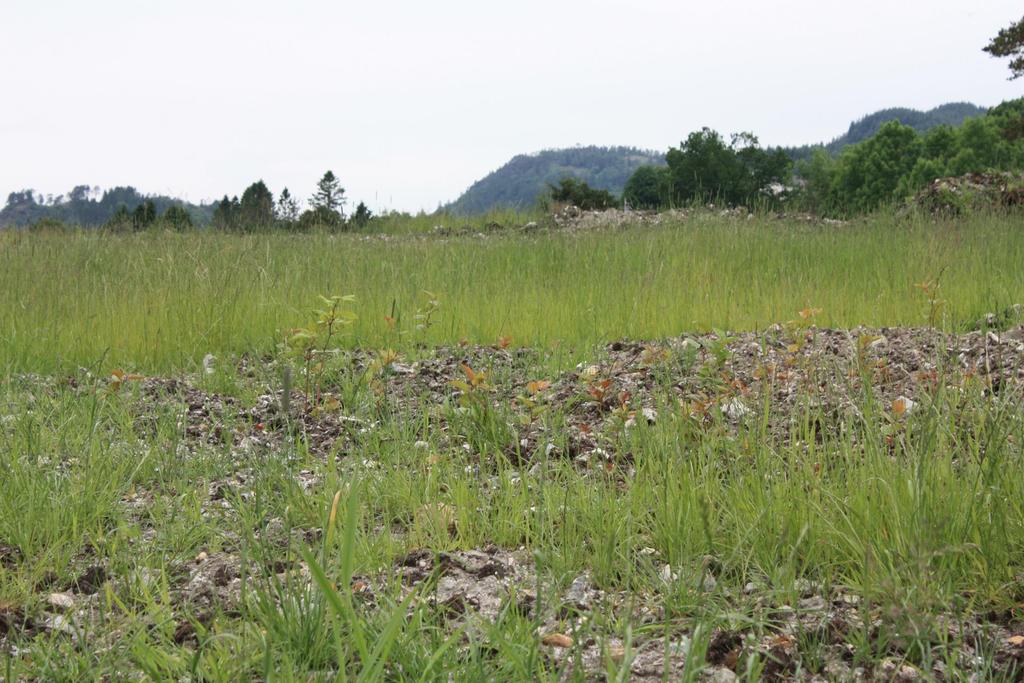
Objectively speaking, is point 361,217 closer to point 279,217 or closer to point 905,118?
point 279,217

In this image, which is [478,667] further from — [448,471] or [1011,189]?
[1011,189]

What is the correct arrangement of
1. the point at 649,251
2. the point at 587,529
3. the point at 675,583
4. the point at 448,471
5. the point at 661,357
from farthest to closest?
the point at 649,251, the point at 661,357, the point at 448,471, the point at 587,529, the point at 675,583

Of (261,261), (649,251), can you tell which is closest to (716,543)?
(649,251)

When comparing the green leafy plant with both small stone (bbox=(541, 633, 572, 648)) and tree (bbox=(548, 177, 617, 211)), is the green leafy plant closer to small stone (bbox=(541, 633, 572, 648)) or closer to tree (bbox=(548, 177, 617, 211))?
small stone (bbox=(541, 633, 572, 648))

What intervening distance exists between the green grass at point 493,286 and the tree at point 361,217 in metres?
3.95

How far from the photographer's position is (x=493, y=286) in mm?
7809

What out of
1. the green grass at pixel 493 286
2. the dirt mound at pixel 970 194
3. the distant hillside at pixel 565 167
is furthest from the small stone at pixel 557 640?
the distant hillside at pixel 565 167

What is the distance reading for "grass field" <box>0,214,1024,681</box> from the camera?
1845 millimetres

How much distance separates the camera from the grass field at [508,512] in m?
1.84

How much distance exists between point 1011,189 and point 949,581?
14.1 metres

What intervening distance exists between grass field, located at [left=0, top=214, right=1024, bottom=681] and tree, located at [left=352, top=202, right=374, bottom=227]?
8.50 m

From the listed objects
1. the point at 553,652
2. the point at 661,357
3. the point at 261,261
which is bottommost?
the point at 553,652

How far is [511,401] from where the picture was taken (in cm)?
438

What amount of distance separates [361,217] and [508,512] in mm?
13396
